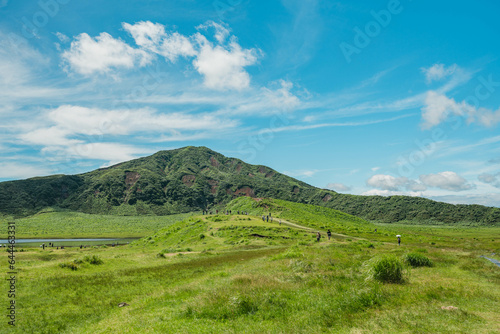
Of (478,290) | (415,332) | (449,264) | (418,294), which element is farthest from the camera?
(449,264)

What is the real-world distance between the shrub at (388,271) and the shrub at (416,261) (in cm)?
954

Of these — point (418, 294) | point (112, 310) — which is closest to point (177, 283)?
point (112, 310)

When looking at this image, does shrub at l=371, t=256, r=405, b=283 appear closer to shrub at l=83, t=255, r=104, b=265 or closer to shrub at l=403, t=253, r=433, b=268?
shrub at l=403, t=253, r=433, b=268

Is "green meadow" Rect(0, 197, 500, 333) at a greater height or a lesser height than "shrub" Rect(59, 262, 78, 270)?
greater

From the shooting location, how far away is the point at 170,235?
8038 cm

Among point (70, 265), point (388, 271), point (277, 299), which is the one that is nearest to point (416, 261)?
point (388, 271)

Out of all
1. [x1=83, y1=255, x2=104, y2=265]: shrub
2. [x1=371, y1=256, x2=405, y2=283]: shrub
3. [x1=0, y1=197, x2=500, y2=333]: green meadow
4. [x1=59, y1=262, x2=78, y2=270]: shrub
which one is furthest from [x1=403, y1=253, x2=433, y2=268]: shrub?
[x1=59, y1=262, x2=78, y2=270]: shrub

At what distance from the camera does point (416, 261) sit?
28734mm

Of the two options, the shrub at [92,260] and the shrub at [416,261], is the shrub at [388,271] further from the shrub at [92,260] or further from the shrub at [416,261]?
the shrub at [92,260]

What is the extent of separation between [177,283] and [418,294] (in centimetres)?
1909

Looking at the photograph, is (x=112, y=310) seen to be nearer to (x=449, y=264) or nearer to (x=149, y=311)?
(x=149, y=311)

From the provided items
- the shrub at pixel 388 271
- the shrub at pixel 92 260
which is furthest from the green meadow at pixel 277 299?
the shrub at pixel 92 260

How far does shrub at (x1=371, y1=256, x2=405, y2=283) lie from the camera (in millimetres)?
20281

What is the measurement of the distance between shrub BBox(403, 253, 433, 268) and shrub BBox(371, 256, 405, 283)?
9.54 m
